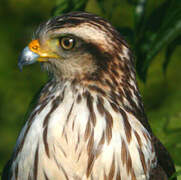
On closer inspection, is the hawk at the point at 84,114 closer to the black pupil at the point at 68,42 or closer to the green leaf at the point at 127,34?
the black pupil at the point at 68,42

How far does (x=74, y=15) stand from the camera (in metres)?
3.93

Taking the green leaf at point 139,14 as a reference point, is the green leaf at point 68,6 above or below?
above

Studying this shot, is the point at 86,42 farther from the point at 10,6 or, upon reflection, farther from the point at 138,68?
the point at 10,6

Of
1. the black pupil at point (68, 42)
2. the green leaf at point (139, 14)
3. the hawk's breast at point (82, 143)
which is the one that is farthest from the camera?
the green leaf at point (139, 14)

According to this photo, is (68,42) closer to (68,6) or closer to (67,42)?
(67,42)

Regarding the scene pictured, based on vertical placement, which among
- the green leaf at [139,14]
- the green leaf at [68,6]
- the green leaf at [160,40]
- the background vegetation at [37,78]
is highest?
the green leaf at [68,6]

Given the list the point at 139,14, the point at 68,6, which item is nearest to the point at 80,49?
the point at 68,6

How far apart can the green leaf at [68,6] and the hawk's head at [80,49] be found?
206mm

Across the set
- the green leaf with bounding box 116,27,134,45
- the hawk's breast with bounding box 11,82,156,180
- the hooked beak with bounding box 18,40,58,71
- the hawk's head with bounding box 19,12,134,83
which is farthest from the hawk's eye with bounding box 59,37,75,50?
the green leaf with bounding box 116,27,134,45

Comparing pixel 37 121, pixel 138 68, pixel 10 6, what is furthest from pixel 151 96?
pixel 37 121

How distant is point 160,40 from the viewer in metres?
4.15

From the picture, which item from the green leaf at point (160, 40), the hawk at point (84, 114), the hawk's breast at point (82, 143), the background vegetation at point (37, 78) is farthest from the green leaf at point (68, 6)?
the background vegetation at point (37, 78)

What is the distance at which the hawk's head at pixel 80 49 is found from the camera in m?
3.92

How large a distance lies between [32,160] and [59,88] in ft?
1.76
